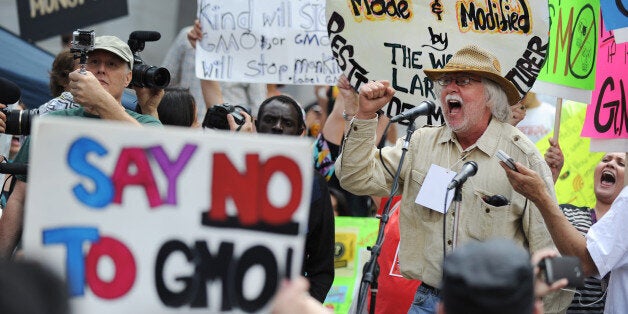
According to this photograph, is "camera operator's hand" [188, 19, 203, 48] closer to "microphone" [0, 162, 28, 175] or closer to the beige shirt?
the beige shirt

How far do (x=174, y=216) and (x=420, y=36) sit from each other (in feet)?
11.6

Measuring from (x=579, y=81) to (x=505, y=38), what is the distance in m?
0.95

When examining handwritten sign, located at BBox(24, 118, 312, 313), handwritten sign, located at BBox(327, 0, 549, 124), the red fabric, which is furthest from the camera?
the red fabric

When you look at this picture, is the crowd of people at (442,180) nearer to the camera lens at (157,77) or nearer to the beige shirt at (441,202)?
the beige shirt at (441,202)

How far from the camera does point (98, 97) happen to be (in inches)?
203

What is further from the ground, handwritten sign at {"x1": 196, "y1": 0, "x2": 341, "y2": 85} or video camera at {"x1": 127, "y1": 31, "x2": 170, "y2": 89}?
handwritten sign at {"x1": 196, "y1": 0, "x2": 341, "y2": 85}

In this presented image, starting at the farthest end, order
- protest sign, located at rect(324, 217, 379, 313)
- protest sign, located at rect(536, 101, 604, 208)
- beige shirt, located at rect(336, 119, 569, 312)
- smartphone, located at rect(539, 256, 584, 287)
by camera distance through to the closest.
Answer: protest sign, located at rect(536, 101, 604, 208)
protest sign, located at rect(324, 217, 379, 313)
beige shirt, located at rect(336, 119, 569, 312)
smartphone, located at rect(539, 256, 584, 287)

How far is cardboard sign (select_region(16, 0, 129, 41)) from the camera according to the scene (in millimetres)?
8871

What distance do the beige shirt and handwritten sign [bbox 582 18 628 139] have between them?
1228mm

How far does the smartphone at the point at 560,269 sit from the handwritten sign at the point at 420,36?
2.72 metres

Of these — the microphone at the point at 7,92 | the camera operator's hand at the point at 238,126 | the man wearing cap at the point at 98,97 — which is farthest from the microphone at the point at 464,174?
the microphone at the point at 7,92

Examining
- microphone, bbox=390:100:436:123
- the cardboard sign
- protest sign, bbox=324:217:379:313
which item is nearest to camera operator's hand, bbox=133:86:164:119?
microphone, bbox=390:100:436:123

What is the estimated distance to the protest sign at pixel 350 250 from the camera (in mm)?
7855

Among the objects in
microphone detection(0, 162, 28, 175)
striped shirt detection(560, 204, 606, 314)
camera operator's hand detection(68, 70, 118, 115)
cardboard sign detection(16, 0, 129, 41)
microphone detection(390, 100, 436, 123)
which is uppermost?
cardboard sign detection(16, 0, 129, 41)
